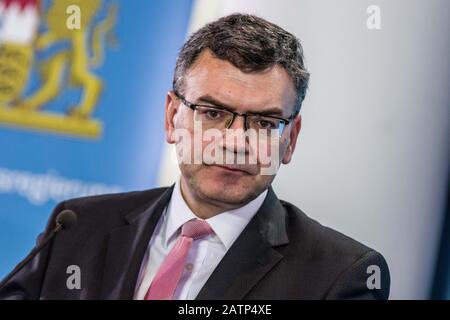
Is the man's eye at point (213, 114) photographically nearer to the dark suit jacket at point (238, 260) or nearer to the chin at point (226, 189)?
the chin at point (226, 189)

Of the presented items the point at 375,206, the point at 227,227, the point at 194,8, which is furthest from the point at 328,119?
the point at 194,8

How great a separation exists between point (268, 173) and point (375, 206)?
356mm

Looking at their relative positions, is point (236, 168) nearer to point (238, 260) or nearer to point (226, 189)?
point (226, 189)

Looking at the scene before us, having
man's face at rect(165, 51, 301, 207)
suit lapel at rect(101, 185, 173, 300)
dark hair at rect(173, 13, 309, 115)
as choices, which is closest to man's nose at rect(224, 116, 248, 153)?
man's face at rect(165, 51, 301, 207)

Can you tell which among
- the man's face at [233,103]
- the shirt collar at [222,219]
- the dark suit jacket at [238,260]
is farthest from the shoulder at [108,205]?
the man's face at [233,103]

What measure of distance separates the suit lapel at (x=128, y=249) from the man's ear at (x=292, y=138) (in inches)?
12.7

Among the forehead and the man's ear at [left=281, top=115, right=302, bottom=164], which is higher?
the forehead

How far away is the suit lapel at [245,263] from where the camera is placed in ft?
5.15

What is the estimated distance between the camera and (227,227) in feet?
5.39

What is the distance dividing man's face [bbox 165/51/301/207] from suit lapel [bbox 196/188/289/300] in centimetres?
9

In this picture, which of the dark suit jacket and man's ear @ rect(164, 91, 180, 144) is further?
man's ear @ rect(164, 91, 180, 144)

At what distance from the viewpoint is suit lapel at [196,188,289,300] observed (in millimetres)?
1569

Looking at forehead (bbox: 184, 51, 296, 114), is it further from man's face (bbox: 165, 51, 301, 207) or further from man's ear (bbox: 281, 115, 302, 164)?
man's ear (bbox: 281, 115, 302, 164)
